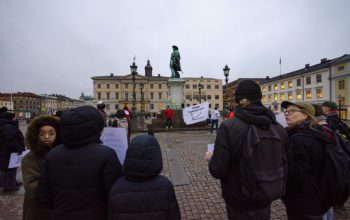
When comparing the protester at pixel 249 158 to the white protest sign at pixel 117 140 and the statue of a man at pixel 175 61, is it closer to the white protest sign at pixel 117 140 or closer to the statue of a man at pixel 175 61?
the white protest sign at pixel 117 140

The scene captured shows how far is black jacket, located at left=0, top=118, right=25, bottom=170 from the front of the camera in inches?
188

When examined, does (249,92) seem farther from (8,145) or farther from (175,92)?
(175,92)

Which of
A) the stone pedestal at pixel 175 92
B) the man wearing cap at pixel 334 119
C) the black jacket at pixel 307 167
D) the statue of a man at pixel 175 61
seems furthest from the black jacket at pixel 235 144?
the statue of a man at pixel 175 61

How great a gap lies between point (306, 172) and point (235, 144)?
3.19ft

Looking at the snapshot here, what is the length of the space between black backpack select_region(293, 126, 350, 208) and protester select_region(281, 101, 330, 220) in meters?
0.04

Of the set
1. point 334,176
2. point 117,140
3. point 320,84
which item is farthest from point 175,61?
point 320,84

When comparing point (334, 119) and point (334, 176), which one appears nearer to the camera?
point (334, 176)

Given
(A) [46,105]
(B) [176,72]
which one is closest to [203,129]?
(B) [176,72]

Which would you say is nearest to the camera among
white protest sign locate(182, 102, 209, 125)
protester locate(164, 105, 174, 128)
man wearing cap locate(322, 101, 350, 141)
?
man wearing cap locate(322, 101, 350, 141)

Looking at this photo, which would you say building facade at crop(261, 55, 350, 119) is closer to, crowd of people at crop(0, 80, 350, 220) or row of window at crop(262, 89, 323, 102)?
row of window at crop(262, 89, 323, 102)

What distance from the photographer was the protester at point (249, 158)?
1810 millimetres

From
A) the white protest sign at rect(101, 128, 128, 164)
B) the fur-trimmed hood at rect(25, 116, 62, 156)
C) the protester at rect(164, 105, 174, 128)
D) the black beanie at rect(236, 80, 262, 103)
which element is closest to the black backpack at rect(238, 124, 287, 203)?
the black beanie at rect(236, 80, 262, 103)

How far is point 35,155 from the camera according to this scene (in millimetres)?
2334

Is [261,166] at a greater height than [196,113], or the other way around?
[196,113]
